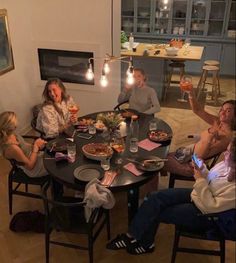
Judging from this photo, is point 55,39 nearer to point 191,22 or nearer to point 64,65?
Result: point 64,65

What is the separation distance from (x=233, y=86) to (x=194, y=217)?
5.05 metres

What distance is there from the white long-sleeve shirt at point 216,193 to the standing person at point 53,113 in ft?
5.16

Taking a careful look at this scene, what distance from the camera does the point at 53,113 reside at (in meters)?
3.35

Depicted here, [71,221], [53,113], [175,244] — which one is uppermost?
[53,113]

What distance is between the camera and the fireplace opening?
4.46 metres

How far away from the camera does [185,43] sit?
629 centimetres

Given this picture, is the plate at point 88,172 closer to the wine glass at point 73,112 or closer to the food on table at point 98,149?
the food on table at point 98,149

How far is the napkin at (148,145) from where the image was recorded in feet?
9.12

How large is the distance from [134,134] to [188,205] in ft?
3.03

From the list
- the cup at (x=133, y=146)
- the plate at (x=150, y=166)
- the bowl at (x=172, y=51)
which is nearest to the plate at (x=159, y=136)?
the cup at (x=133, y=146)

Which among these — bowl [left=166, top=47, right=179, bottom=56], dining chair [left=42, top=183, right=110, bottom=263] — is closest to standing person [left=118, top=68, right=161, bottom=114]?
dining chair [left=42, top=183, right=110, bottom=263]

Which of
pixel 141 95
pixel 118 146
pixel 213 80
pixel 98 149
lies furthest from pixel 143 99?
pixel 213 80

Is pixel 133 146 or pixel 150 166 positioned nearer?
pixel 150 166

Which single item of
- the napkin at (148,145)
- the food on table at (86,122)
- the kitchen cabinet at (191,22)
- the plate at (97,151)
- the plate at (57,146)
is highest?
the kitchen cabinet at (191,22)
